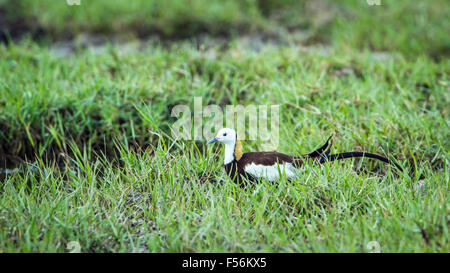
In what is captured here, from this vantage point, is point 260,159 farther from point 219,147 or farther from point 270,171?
point 219,147

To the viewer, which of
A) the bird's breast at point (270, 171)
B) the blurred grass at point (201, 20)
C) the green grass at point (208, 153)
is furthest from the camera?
the blurred grass at point (201, 20)

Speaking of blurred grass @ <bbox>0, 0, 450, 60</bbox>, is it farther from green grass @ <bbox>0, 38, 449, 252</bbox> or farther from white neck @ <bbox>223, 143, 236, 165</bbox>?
white neck @ <bbox>223, 143, 236, 165</bbox>

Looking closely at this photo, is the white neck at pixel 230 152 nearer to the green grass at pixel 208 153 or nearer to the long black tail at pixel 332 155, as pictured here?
the green grass at pixel 208 153

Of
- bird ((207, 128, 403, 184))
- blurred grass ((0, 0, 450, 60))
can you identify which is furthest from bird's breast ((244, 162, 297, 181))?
blurred grass ((0, 0, 450, 60))

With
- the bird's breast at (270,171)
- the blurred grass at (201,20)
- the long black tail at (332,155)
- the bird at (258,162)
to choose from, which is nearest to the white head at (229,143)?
the bird at (258,162)

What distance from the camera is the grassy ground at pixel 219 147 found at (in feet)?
6.74

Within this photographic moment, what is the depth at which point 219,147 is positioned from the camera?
3.16m

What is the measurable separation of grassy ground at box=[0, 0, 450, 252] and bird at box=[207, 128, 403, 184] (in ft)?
0.17

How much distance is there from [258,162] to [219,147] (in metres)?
0.88

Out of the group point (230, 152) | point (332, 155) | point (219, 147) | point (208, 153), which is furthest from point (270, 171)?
point (219, 147)

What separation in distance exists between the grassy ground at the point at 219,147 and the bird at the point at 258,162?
0.17ft

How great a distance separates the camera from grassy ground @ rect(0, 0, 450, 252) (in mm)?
2055

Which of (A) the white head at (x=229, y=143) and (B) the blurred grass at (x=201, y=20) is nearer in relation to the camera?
(A) the white head at (x=229, y=143)

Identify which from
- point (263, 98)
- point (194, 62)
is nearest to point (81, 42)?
point (194, 62)
